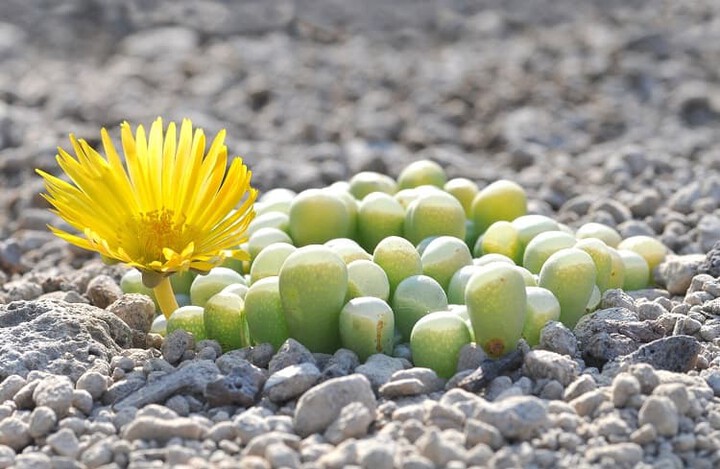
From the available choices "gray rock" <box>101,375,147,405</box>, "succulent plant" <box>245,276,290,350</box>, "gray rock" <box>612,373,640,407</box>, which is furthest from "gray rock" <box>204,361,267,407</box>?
"gray rock" <box>612,373,640,407</box>

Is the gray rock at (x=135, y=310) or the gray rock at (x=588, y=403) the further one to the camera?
the gray rock at (x=135, y=310)

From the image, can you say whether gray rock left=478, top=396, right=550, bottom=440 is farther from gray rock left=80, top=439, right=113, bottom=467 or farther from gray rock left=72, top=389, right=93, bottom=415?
gray rock left=72, top=389, right=93, bottom=415

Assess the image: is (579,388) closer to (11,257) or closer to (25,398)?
(25,398)

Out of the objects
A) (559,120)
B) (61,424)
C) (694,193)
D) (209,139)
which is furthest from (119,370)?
(559,120)

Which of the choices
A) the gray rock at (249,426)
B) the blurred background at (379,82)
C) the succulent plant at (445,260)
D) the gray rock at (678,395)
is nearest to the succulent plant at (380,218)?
the succulent plant at (445,260)

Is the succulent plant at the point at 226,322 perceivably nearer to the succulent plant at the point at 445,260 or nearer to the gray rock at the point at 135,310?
the gray rock at the point at 135,310
